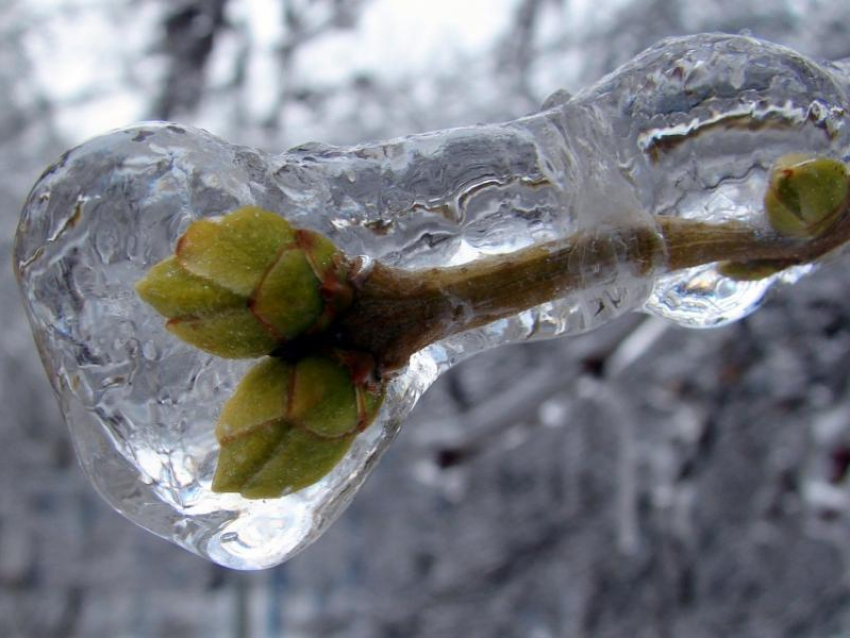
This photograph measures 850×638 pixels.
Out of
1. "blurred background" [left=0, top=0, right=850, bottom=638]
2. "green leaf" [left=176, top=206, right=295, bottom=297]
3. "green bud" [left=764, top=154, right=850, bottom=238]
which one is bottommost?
"blurred background" [left=0, top=0, right=850, bottom=638]

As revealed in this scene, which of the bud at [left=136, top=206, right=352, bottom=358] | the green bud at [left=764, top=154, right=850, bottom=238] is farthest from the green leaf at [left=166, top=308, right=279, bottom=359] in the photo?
the green bud at [left=764, top=154, right=850, bottom=238]

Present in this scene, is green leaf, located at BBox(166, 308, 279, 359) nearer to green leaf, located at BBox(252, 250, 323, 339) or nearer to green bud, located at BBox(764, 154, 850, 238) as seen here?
green leaf, located at BBox(252, 250, 323, 339)

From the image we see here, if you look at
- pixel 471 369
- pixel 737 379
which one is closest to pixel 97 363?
pixel 737 379

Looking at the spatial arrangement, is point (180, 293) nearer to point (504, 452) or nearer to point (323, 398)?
point (323, 398)

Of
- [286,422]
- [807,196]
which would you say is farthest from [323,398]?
[807,196]

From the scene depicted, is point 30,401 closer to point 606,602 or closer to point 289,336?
point 606,602

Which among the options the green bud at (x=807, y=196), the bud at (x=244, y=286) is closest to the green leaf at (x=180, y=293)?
the bud at (x=244, y=286)
